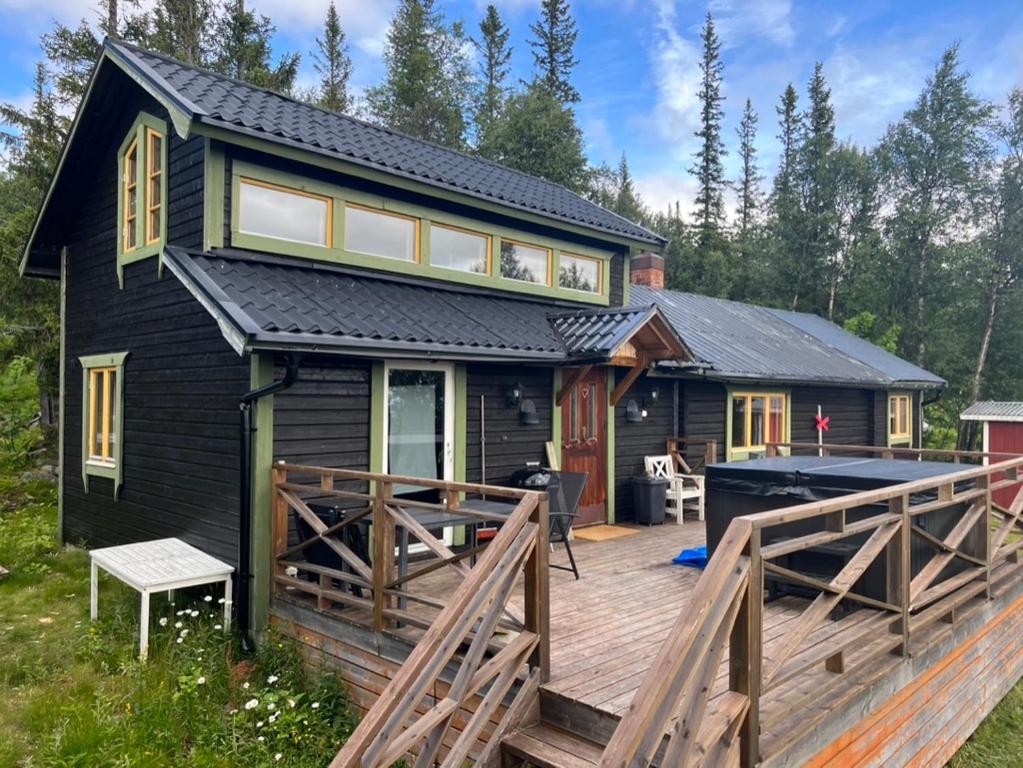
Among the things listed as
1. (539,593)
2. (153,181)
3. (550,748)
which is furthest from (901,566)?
(153,181)

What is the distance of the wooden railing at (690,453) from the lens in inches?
372

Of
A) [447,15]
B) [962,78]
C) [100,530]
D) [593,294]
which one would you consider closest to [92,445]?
[100,530]

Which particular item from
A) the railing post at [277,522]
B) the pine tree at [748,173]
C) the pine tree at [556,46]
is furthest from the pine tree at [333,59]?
the railing post at [277,522]

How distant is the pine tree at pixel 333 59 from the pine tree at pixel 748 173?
18089 mm

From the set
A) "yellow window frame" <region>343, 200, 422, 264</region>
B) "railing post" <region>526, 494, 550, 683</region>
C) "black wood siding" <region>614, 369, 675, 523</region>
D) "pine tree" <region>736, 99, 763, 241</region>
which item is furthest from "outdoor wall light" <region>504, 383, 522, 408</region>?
"pine tree" <region>736, 99, 763, 241</region>

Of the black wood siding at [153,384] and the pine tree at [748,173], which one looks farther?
the pine tree at [748,173]

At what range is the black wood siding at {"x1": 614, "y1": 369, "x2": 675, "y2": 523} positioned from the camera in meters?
8.88

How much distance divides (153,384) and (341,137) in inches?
127

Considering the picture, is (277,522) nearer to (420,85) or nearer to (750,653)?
(750,653)

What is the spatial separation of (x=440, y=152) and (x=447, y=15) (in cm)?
1974

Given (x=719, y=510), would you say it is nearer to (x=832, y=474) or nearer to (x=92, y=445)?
(x=832, y=474)

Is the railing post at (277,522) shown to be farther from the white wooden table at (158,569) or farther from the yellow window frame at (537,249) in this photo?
the yellow window frame at (537,249)

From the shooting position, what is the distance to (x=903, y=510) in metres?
3.84

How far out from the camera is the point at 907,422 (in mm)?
16047
